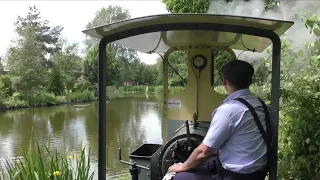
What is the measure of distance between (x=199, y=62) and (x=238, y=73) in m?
1.84

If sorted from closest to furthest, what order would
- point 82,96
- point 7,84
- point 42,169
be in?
point 42,169
point 7,84
point 82,96

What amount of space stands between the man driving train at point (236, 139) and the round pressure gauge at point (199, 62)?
69.0 inches

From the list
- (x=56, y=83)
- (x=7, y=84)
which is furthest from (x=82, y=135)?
(x=56, y=83)

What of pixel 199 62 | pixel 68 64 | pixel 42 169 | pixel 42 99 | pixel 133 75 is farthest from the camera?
pixel 133 75

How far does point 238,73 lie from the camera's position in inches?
99.3

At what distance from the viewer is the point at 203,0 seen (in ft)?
41.5

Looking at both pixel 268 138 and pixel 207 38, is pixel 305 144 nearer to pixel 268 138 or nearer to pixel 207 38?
pixel 268 138

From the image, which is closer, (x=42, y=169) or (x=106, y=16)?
(x=42, y=169)

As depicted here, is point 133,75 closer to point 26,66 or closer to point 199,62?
point 26,66

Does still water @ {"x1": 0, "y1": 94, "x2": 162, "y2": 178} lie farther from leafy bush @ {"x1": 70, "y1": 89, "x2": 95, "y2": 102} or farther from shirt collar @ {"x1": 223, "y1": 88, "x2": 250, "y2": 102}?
leafy bush @ {"x1": 70, "y1": 89, "x2": 95, "y2": 102}

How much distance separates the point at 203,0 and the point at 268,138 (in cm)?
1081

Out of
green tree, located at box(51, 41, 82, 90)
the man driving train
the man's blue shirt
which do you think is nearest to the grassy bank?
green tree, located at box(51, 41, 82, 90)

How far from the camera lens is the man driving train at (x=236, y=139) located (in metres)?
2.37

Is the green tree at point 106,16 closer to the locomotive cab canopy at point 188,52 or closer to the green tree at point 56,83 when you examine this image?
the green tree at point 56,83
